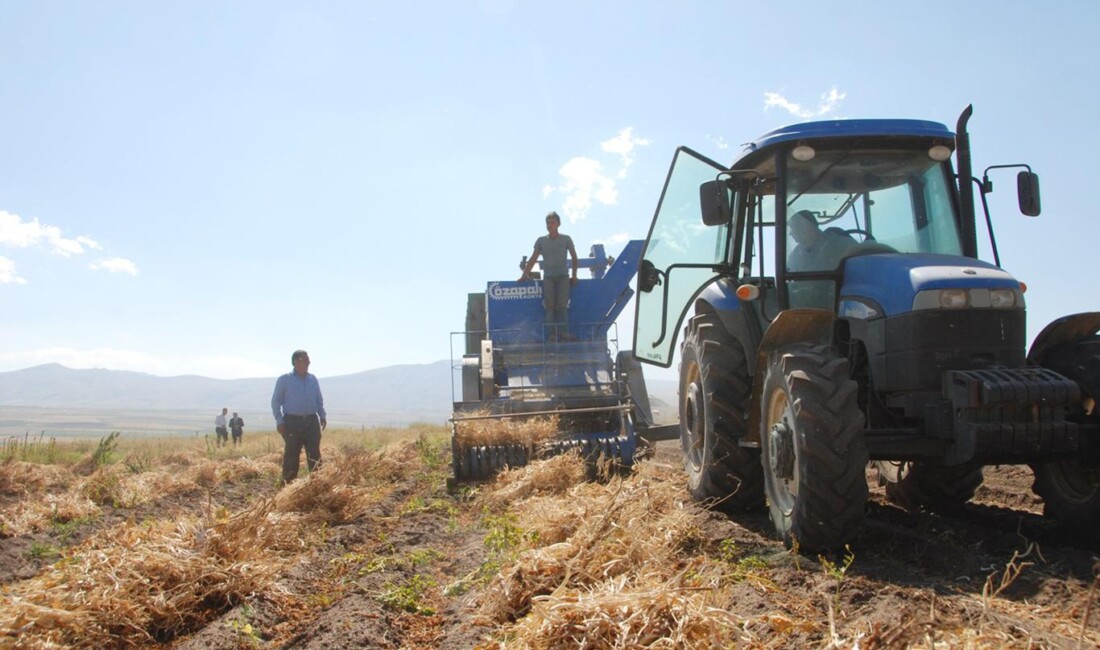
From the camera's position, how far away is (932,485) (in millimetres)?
5590

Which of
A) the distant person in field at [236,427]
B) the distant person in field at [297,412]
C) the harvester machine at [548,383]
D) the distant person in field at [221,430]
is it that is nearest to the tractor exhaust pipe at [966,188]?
the harvester machine at [548,383]

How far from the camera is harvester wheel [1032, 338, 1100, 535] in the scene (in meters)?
4.16

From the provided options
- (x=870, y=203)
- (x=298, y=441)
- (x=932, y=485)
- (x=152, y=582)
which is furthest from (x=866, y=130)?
(x=298, y=441)

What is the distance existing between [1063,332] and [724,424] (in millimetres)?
2074

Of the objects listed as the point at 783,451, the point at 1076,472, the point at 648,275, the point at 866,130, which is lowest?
the point at 1076,472

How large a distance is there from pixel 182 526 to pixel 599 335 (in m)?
7.51

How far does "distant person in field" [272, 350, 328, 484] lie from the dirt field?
7.44 ft

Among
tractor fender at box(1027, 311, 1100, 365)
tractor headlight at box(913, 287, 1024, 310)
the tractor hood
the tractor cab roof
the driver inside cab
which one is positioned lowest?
tractor fender at box(1027, 311, 1100, 365)

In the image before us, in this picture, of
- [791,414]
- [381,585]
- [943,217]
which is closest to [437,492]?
[381,585]

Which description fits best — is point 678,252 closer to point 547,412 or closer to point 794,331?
point 794,331

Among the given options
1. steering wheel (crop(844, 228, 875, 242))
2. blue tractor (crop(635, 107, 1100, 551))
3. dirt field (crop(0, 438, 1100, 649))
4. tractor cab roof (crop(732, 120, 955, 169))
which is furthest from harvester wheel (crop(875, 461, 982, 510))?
tractor cab roof (crop(732, 120, 955, 169))

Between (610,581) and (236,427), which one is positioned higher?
(610,581)

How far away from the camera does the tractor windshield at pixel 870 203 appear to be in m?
5.12

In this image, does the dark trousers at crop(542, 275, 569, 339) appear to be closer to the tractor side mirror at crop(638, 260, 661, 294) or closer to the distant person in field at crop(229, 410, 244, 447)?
the tractor side mirror at crop(638, 260, 661, 294)
